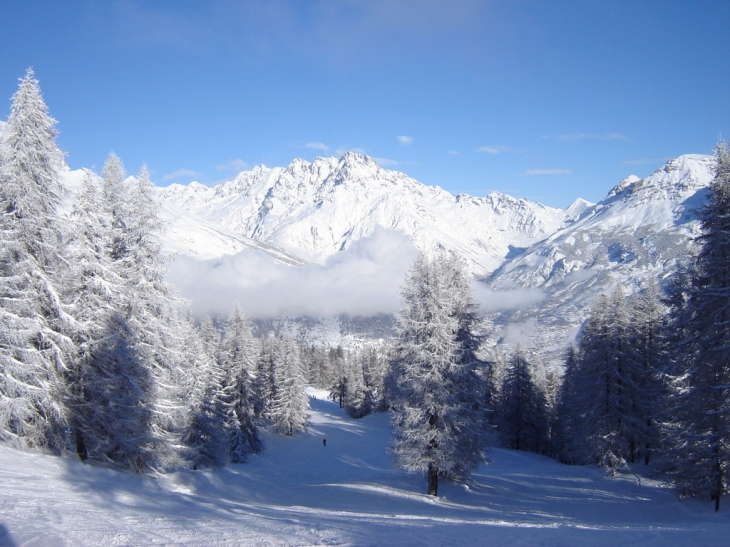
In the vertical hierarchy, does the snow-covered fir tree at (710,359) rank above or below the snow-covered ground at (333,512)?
above

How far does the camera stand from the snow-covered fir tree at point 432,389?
20188 millimetres

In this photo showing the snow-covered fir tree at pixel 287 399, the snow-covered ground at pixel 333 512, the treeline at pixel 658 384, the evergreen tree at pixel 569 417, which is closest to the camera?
the snow-covered ground at pixel 333 512

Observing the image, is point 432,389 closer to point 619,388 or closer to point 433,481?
point 433,481

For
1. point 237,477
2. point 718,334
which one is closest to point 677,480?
point 718,334

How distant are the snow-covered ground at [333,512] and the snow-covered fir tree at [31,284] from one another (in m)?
1.24

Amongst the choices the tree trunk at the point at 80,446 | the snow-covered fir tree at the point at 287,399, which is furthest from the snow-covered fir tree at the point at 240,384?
the tree trunk at the point at 80,446

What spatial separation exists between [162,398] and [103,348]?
3441mm

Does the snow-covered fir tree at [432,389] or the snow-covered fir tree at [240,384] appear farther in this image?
the snow-covered fir tree at [240,384]

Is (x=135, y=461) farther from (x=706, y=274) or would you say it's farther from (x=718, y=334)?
(x=706, y=274)

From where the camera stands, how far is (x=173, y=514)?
11.0 m

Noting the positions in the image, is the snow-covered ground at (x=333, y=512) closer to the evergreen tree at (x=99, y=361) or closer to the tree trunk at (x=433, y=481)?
the tree trunk at (x=433, y=481)

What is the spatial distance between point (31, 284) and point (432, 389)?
51.0ft

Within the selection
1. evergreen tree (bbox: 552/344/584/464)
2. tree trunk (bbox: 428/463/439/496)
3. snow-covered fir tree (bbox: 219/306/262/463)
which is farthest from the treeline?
snow-covered fir tree (bbox: 219/306/262/463)

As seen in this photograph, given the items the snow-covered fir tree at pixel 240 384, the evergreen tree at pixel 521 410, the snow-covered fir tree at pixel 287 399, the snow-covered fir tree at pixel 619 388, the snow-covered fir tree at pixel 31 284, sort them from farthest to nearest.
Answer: the snow-covered fir tree at pixel 287 399 < the evergreen tree at pixel 521 410 < the snow-covered fir tree at pixel 240 384 < the snow-covered fir tree at pixel 619 388 < the snow-covered fir tree at pixel 31 284
